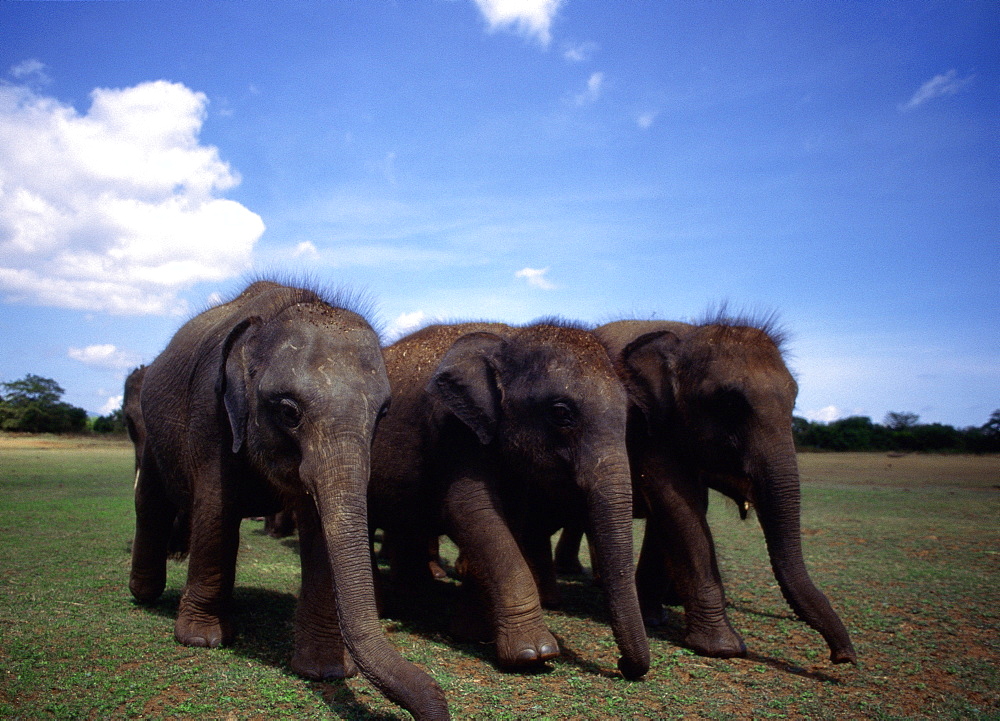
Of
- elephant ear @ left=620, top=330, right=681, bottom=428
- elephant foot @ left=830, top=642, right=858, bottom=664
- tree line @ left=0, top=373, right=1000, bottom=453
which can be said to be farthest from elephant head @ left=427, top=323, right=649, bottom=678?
tree line @ left=0, top=373, right=1000, bottom=453

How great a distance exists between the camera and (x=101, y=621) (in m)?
6.74

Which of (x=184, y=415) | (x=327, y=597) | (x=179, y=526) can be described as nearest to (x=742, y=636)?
(x=327, y=597)

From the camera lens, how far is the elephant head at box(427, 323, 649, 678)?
6.06 m

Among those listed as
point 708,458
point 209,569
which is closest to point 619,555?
point 708,458

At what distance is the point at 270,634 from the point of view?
679 cm

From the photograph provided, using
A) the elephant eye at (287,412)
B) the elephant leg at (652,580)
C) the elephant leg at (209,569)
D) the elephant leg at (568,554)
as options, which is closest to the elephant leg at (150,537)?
the elephant leg at (209,569)

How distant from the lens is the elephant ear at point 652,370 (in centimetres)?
787

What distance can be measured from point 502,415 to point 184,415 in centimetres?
303

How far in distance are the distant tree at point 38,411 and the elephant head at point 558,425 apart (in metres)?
60.2

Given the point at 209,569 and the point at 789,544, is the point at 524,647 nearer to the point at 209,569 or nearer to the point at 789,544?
the point at 789,544

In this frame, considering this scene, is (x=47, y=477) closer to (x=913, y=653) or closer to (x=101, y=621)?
(x=101, y=621)

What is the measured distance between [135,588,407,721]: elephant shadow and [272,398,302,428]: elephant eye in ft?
6.44

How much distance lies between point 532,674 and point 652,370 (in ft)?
11.4

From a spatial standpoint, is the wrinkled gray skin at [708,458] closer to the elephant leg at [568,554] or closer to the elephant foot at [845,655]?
the elephant foot at [845,655]
